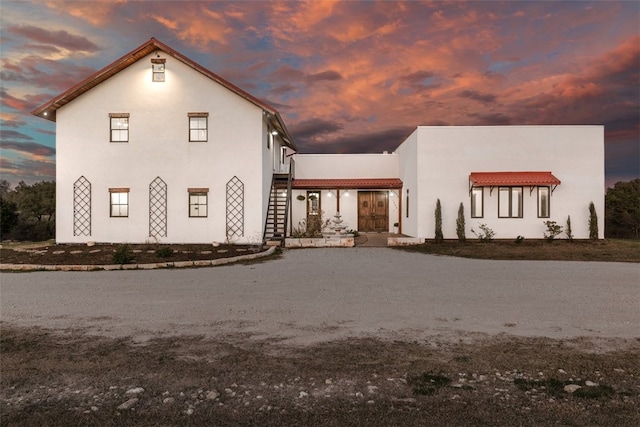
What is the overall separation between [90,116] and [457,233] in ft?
58.6

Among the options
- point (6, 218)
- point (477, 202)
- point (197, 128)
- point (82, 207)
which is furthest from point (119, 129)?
point (477, 202)

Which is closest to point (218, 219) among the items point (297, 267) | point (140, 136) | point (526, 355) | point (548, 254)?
point (140, 136)

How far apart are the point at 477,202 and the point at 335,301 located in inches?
561

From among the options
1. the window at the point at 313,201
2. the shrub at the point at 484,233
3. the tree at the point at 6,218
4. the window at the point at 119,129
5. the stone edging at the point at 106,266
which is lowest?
the stone edging at the point at 106,266

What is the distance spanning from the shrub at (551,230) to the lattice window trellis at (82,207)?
21.3 m

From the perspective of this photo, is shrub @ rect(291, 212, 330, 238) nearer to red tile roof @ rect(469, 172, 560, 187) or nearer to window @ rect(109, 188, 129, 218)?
red tile roof @ rect(469, 172, 560, 187)

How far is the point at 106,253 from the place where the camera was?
14398 mm

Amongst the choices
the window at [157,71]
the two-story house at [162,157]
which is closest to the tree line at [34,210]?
the two-story house at [162,157]

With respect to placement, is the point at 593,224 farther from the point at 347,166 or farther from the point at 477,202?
the point at 347,166

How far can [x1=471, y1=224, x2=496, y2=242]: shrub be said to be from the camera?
61.1 feet

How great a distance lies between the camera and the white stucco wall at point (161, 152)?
17297mm

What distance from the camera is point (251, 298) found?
740 cm

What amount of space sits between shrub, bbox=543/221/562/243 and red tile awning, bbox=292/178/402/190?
7799 millimetres

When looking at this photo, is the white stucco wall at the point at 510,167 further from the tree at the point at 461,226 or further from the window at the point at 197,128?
the window at the point at 197,128
